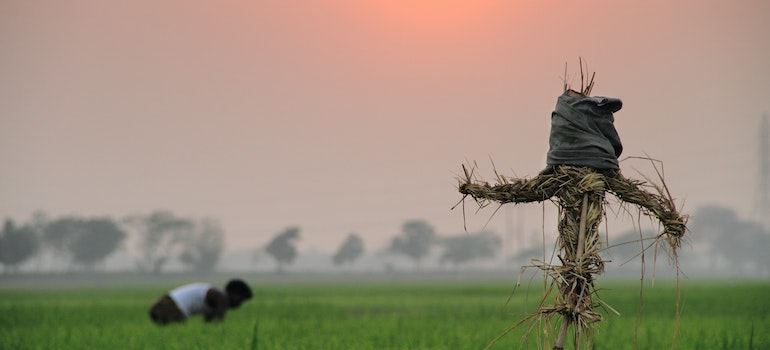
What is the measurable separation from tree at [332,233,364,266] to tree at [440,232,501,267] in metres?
14.4

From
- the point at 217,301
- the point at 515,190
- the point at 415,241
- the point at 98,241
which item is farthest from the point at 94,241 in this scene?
the point at 515,190

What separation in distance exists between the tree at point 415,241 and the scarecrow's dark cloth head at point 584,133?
400ft

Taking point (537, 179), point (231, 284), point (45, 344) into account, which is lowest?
point (45, 344)

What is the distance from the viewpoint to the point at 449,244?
12875cm

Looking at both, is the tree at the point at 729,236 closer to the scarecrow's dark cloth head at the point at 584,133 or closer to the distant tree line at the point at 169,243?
the distant tree line at the point at 169,243

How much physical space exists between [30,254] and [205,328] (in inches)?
3388

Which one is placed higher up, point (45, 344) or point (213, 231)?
point (213, 231)

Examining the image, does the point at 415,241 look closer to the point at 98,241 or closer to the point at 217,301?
the point at 98,241

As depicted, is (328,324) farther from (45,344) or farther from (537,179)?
(537,179)

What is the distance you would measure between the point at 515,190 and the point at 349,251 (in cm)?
12500

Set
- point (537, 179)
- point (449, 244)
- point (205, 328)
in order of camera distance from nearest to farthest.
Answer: point (537, 179), point (205, 328), point (449, 244)

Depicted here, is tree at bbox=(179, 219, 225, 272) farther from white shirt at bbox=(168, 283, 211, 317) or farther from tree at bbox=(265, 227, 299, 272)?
white shirt at bbox=(168, 283, 211, 317)

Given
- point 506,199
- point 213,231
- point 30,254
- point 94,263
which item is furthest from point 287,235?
point 506,199

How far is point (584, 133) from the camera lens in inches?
144
